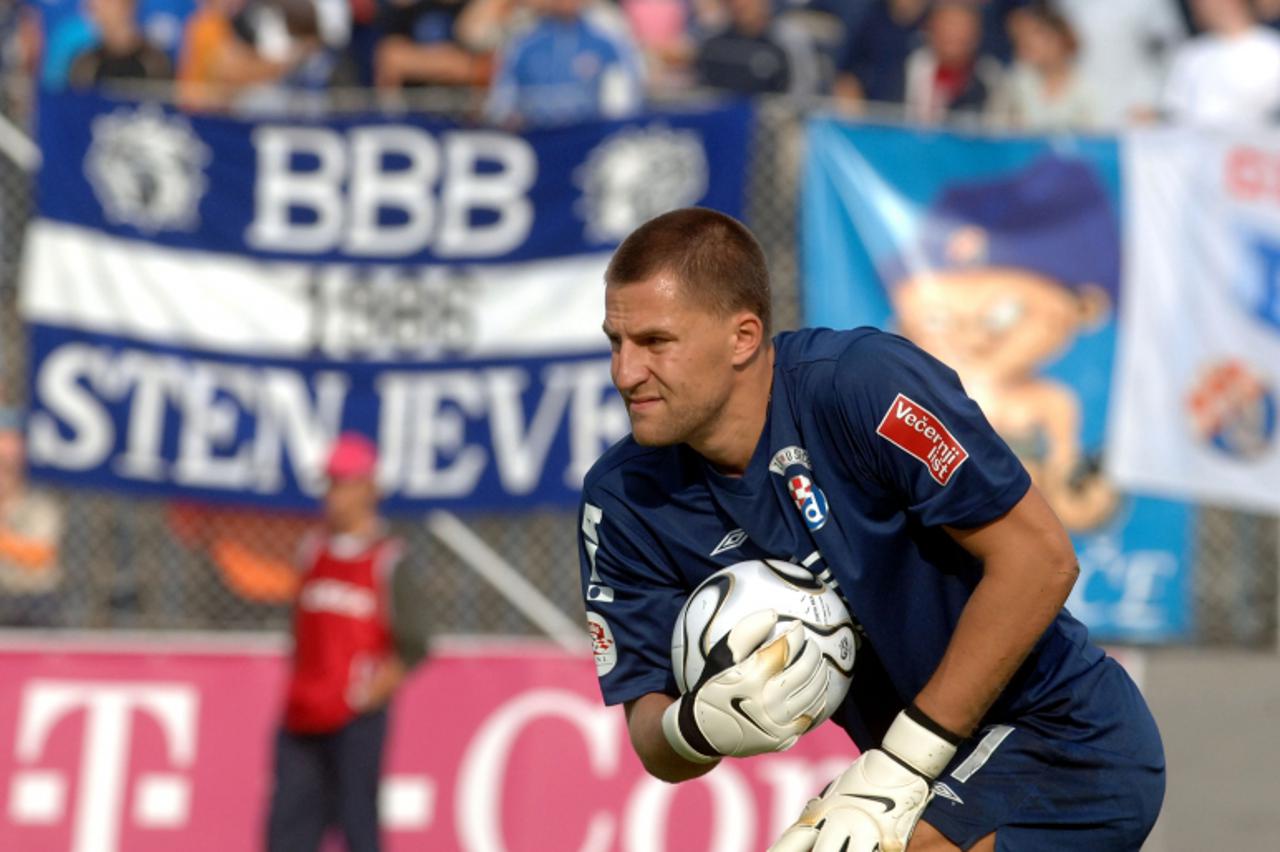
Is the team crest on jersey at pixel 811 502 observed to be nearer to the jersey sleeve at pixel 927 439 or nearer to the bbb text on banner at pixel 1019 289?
the jersey sleeve at pixel 927 439

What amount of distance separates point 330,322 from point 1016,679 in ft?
20.0

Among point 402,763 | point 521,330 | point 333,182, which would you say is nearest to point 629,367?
point 402,763

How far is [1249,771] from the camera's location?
9.53 m

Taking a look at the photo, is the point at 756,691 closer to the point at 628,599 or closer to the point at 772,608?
the point at 772,608

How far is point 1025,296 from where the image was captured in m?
9.77

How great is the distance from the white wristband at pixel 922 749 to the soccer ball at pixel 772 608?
0.66ft

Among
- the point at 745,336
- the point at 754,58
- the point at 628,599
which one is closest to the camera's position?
the point at 745,336

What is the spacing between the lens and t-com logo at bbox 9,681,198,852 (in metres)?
9.10

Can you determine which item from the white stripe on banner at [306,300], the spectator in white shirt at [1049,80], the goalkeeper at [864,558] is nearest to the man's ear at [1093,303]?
the spectator in white shirt at [1049,80]

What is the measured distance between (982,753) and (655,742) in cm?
73

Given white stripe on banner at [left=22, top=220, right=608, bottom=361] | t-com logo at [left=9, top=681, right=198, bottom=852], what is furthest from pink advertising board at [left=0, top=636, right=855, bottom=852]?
white stripe on banner at [left=22, top=220, right=608, bottom=361]

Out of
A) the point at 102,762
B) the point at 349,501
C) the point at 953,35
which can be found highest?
the point at 953,35

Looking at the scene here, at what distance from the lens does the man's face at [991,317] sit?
381 inches

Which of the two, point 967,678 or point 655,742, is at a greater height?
point 967,678
